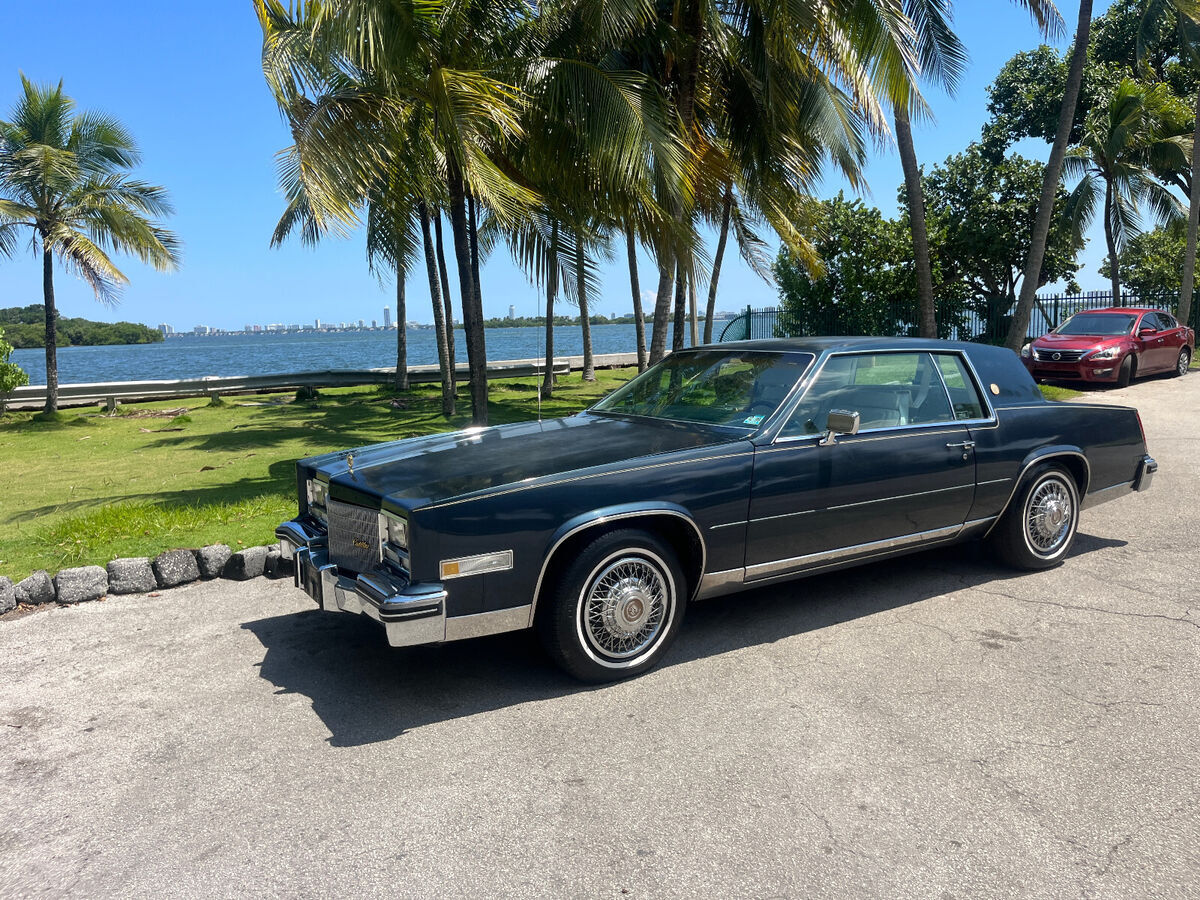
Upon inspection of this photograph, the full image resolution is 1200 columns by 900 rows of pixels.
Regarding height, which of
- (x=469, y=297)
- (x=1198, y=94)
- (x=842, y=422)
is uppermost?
(x=1198, y=94)

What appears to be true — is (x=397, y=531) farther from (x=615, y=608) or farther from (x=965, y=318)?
(x=965, y=318)

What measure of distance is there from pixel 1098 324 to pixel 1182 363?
2368 mm

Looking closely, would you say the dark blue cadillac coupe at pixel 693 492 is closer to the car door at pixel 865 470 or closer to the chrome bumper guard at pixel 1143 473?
the car door at pixel 865 470

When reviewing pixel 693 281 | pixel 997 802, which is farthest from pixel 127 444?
pixel 997 802

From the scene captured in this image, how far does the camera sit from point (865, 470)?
15.7 ft

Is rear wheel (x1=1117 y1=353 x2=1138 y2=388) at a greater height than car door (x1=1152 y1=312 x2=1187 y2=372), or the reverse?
car door (x1=1152 y1=312 x2=1187 y2=372)

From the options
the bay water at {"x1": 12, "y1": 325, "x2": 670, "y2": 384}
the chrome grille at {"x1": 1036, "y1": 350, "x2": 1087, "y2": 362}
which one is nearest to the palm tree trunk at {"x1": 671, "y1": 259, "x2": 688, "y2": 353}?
the bay water at {"x1": 12, "y1": 325, "x2": 670, "y2": 384}

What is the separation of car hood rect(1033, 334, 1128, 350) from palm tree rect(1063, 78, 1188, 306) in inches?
335

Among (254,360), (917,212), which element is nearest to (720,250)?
(917,212)

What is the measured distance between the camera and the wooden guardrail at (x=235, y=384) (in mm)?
19375

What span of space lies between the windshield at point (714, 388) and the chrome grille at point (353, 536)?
188 centimetres

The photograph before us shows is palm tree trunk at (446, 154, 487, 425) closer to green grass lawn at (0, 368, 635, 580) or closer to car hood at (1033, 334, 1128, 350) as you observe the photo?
green grass lawn at (0, 368, 635, 580)

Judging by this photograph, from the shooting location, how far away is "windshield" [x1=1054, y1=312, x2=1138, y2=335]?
1717 centimetres

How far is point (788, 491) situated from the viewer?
452 centimetres
